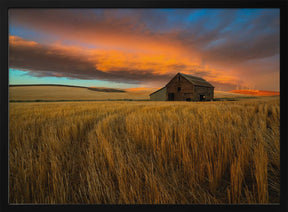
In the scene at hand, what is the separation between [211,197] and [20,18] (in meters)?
2.16

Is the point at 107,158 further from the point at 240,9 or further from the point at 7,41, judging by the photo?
the point at 240,9

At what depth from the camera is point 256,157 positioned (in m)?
0.96

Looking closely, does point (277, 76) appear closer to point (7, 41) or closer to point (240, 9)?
point (240, 9)

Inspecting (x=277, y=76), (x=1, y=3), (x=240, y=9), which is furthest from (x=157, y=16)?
(x=1, y=3)

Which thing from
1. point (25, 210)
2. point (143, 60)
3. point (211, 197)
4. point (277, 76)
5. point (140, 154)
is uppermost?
point (143, 60)

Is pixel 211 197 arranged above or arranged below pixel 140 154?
below

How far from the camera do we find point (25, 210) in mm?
889

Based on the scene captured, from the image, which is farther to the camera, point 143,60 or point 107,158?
point 143,60

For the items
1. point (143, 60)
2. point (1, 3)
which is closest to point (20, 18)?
point (1, 3)
